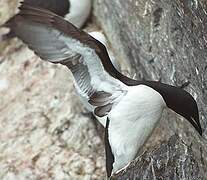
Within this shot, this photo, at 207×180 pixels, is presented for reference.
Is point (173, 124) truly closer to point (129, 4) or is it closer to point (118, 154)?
point (118, 154)

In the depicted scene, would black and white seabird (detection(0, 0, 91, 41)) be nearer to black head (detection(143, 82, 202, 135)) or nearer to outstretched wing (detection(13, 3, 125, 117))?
outstretched wing (detection(13, 3, 125, 117))

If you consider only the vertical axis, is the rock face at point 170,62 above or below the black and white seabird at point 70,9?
above

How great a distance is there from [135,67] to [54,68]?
2.73 ft

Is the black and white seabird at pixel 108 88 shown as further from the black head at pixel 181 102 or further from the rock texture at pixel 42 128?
the rock texture at pixel 42 128

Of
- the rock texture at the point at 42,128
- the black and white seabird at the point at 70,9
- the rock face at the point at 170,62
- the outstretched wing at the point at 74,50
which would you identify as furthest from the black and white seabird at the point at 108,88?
the black and white seabird at the point at 70,9

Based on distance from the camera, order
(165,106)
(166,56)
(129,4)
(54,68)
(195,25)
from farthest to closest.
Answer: (54,68) < (129,4) < (166,56) < (165,106) < (195,25)

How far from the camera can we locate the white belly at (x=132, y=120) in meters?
4.16

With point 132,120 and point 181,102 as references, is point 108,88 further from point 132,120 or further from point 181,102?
point 181,102

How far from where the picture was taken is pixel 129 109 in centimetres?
422

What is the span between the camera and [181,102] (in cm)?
416

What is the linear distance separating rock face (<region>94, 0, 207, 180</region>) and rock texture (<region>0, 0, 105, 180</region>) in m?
0.50

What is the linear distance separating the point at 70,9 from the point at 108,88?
1.94 metres

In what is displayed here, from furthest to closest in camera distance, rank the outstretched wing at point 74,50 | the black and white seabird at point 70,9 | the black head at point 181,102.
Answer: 1. the black and white seabird at point 70,9
2. the black head at point 181,102
3. the outstretched wing at point 74,50

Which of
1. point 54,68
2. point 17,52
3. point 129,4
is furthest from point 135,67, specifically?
point 17,52
